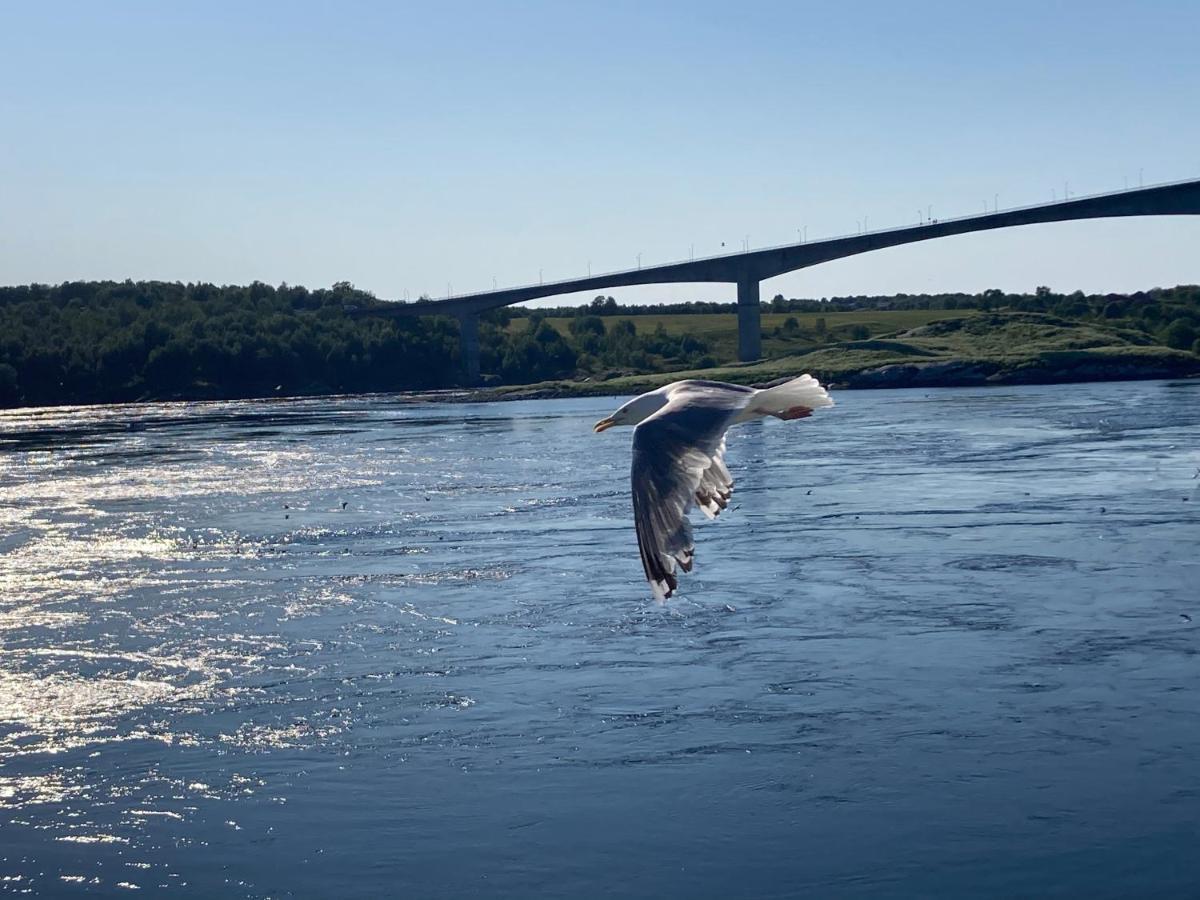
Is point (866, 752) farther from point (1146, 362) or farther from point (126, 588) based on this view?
point (1146, 362)

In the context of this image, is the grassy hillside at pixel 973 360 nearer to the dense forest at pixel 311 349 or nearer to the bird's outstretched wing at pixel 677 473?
the dense forest at pixel 311 349

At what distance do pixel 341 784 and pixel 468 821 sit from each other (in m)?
1.46

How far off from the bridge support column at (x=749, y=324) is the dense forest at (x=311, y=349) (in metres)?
3.90

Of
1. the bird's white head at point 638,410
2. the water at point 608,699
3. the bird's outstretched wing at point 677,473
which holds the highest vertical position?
the bird's white head at point 638,410

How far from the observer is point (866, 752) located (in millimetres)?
13055

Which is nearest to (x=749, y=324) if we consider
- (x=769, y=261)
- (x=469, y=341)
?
(x=769, y=261)

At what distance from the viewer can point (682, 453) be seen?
27.4 feet

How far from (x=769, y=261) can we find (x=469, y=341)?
2243 cm

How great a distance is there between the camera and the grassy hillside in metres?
69.6

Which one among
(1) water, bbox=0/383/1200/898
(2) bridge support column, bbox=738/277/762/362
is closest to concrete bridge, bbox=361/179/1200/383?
(2) bridge support column, bbox=738/277/762/362

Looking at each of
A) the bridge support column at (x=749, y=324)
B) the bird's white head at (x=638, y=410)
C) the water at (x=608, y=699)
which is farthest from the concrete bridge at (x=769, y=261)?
the bird's white head at (x=638, y=410)

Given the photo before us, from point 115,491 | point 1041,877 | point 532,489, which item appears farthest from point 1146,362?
point 1041,877

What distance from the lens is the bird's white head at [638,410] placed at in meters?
10.4

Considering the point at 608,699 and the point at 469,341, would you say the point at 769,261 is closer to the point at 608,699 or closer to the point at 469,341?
the point at 469,341
